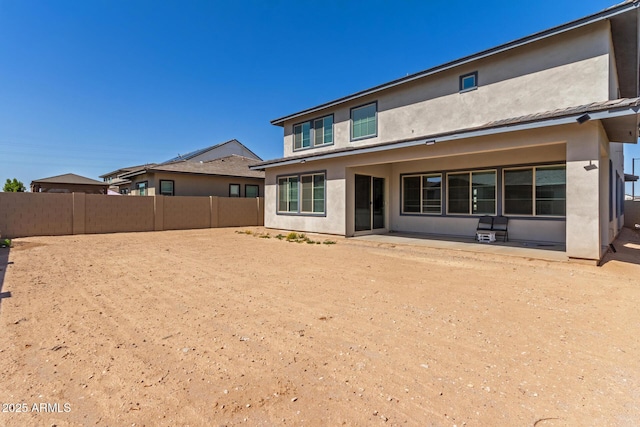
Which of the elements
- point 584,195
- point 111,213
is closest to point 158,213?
point 111,213

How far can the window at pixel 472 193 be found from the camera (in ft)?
36.9

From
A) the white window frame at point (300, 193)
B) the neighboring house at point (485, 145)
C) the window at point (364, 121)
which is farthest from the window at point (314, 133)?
the white window frame at point (300, 193)

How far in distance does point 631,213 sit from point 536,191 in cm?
1416

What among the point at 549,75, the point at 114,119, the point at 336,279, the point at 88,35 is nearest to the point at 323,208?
the point at 336,279

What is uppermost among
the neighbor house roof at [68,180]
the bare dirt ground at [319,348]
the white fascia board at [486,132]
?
the neighbor house roof at [68,180]

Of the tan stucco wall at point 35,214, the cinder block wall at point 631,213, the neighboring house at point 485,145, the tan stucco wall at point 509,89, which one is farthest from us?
the cinder block wall at point 631,213

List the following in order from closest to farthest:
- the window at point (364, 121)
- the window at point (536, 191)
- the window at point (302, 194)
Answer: the window at point (536, 191)
the window at point (364, 121)
the window at point (302, 194)

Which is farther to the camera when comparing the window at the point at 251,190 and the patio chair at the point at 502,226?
the window at the point at 251,190

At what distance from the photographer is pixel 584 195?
7.24 m

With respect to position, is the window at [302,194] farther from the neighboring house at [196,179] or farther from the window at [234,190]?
the window at [234,190]

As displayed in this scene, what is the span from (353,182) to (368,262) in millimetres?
5060

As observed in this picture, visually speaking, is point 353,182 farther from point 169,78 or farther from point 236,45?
point 169,78

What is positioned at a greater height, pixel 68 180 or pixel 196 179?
pixel 68 180

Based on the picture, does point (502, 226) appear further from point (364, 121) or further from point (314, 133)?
point (314, 133)
